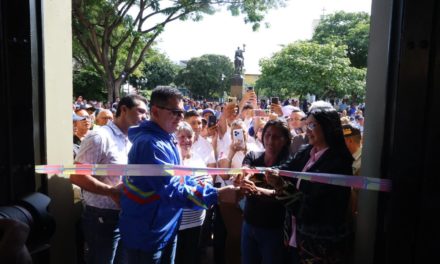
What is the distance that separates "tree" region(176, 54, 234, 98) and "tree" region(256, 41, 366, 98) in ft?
74.1

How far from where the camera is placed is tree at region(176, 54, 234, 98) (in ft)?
186

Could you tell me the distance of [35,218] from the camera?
146cm

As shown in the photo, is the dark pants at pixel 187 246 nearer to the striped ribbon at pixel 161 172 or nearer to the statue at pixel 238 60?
the striped ribbon at pixel 161 172

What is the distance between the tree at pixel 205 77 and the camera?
5659cm

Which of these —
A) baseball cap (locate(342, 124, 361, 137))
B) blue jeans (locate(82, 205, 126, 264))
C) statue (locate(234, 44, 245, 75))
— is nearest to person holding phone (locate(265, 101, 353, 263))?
baseball cap (locate(342, 124, 361, 137))

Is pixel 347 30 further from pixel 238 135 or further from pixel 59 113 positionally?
pixel 59 113

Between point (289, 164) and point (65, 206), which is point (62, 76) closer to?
point (65, 206)

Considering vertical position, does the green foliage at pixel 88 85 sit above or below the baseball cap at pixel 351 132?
above

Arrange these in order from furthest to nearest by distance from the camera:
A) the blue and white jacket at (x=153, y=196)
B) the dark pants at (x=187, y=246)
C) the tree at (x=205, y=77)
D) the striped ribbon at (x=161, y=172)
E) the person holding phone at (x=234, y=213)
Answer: the tree at (x=205, y=77) → the person holding phone at (x=234, y=213) → the dark pants at (x=187, y=246) → the blue and white jacket at (x=153, y=196) → the striped ribbon at (x=161, y=172)

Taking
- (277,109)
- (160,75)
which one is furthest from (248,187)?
(160,75)

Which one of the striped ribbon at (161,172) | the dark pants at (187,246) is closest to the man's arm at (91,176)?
the striped ribbon at (161,172)

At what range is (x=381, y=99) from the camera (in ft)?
5.87

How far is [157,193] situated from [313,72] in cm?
3078

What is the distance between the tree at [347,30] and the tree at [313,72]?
→ 12.5 metres
